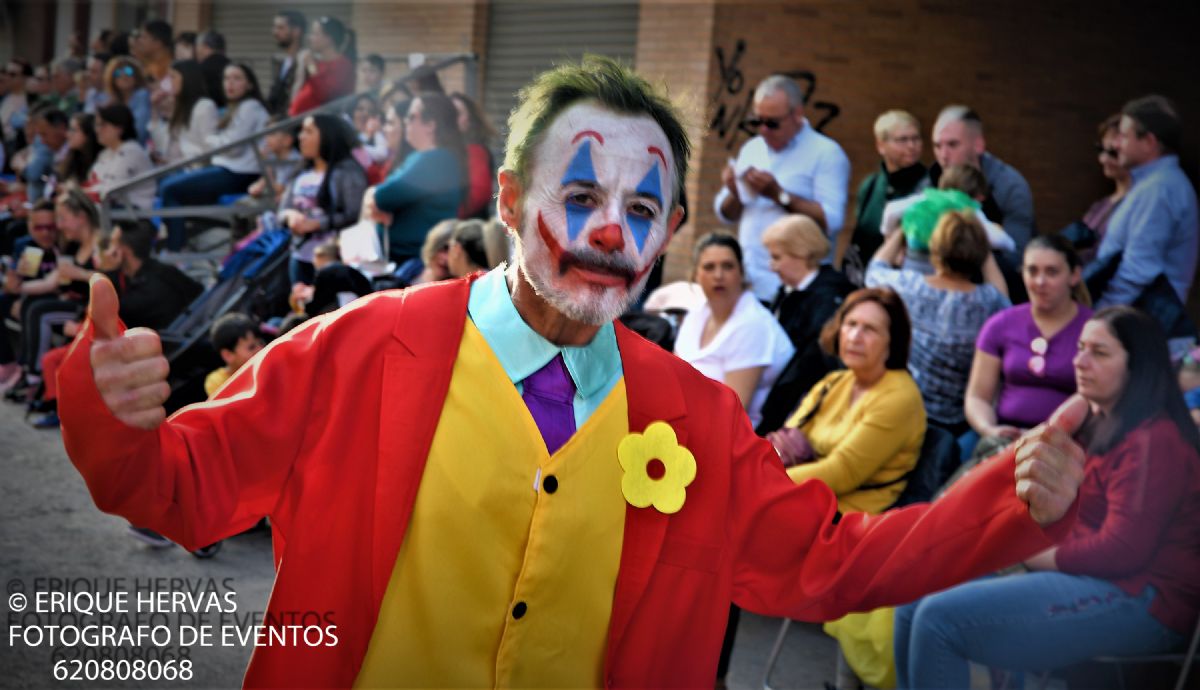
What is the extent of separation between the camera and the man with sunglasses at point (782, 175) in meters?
6.84

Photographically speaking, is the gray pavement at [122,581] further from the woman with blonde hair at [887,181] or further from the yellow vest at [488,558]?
the yellow vest at [488,558]

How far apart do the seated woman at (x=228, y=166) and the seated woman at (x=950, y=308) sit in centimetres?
662

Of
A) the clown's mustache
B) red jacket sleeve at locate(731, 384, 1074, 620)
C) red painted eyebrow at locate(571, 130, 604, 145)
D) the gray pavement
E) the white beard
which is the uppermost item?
red painted eyebrow at locate(571, 130, 604, 145)

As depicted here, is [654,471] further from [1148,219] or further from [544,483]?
[1148,219]

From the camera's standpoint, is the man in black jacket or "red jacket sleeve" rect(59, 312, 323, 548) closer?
"red jacket sleeve" rect(59, 312, 323, 548)

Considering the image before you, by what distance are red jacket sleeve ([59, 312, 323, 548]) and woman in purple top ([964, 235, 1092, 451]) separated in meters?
3.43

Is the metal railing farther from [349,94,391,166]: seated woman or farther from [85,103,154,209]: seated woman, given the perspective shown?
[85,103,154,209]: seated woman

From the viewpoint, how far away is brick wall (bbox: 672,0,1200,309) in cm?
923

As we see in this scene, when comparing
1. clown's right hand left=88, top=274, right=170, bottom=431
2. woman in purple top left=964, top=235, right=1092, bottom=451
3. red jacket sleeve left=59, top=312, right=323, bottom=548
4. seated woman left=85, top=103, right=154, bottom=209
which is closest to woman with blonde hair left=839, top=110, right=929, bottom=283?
woman in purple top left=964, top=235, right=1092, bottom=451

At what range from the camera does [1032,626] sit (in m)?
3.90

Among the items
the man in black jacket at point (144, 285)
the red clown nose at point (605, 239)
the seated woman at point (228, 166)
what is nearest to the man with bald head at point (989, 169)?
the red clown nose at point (605, 239)

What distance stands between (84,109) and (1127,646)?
42.7 ft

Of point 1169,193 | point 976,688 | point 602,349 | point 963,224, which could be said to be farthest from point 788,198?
point 602,349

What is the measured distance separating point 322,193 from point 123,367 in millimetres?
6506
